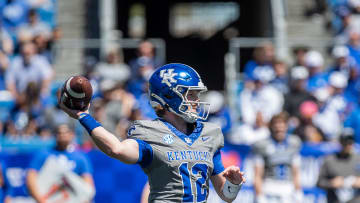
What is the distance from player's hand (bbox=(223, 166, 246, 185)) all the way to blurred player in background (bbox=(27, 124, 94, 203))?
3.94 meters

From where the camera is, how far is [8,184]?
936 centimetres

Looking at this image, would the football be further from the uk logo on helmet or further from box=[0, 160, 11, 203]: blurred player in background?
box=[0, 160, 11, 203]: blurred player in background

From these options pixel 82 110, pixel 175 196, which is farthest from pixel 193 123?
pixel 82 110

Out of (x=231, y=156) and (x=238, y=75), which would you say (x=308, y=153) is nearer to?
(x=231, y=156)

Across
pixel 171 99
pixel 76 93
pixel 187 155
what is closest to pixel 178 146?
pixel 187 155

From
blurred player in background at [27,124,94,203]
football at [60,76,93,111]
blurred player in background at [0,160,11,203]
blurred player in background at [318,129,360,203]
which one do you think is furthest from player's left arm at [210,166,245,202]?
blurred player in background at [318,129,360,203]

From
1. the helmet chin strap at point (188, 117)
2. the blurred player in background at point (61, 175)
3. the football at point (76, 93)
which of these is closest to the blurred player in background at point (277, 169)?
the blurred player in background at point (61, 175)

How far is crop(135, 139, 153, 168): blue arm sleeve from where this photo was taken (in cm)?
434

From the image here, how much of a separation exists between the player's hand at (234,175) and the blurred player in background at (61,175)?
3944 millimetres

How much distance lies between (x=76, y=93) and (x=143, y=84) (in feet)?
24.3

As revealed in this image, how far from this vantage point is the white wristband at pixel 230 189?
4.67 meters

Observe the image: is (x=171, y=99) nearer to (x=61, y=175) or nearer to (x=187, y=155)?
(x=187, y=155)

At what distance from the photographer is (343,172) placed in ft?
30.8

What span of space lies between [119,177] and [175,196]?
5551 mm
